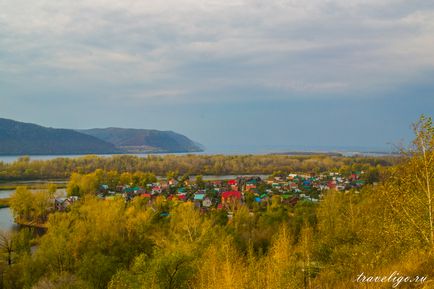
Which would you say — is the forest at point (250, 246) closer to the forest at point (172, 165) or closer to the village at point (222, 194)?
the village at point (222, 194)

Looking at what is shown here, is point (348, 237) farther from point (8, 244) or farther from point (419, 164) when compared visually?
point (8, 244)

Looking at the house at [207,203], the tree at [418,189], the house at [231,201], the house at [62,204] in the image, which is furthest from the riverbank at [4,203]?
the tree at [418,189]

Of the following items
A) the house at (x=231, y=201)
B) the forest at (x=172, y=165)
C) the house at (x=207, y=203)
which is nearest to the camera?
the house at (x=231, y=201)

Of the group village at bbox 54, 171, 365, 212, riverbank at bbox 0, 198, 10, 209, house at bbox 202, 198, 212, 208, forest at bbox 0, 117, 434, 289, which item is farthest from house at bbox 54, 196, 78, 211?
house at bbox 202, 198, 212, 208

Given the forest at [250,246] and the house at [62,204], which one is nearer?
the forest at [250,246]

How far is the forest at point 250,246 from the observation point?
9.47 m

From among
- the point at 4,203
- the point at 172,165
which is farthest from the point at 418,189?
the point at 172,165

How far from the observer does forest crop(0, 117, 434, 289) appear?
31.1ft

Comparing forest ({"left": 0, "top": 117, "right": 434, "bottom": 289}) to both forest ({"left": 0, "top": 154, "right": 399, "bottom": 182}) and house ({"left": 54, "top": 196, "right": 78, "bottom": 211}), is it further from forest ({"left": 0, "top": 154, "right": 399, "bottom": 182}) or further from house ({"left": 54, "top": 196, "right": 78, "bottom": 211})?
forest ({"left": 0, "top": 154, "right": 399, "bottom": 182})

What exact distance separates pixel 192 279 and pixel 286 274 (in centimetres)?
638

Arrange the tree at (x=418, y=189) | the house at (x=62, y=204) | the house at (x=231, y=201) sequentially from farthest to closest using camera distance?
the house at (x=62, y=204) → the house at (x=231, y=201) → the tree at (x=418, y=189)

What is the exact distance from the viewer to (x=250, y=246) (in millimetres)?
19000

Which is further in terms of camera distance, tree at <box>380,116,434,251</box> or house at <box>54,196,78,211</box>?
house at <box>54,196,78,211</box>

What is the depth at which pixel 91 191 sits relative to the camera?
5844 centimetres
